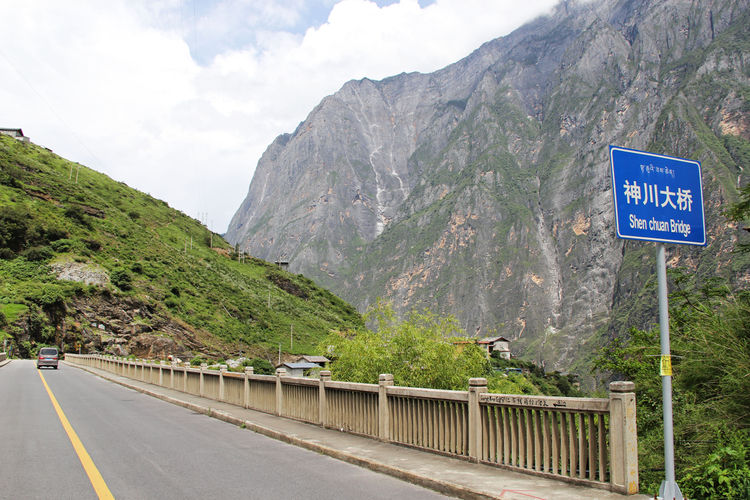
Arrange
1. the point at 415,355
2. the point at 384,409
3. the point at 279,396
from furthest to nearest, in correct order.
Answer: the point at 415,355 < the point at 279,396 < the point at 384,409

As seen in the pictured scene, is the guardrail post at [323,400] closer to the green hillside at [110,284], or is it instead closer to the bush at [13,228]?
the green hillside at [110,284]

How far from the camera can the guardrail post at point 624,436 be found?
6215 mm

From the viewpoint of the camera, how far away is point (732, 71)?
A: 19462 cm

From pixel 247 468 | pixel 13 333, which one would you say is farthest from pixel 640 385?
pixel 13 333

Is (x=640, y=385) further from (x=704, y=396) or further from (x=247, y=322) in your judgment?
(x=247, y=322)

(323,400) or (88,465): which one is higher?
(323,400)

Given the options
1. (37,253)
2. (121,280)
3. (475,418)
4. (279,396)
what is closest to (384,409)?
(475,418)

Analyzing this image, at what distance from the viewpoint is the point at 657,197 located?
5957 mm

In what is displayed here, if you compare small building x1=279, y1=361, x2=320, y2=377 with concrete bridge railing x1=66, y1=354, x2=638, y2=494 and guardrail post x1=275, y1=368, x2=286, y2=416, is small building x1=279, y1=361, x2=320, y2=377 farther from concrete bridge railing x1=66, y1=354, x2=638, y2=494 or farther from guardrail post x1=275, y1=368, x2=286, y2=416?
concrete bridge railing x1=66, y1=354, x2=638, y2=494

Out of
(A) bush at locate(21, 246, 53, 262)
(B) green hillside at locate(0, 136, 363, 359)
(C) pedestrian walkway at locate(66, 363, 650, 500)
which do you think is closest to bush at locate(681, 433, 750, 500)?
(C) pedestrian walkway at locate(66, 363, 650, 500)

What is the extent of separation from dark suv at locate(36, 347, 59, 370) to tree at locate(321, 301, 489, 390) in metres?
31.2

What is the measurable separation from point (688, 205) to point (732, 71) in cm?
23333

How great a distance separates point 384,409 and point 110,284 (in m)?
55.9

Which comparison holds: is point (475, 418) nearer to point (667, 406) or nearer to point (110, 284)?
point (667, 406)
